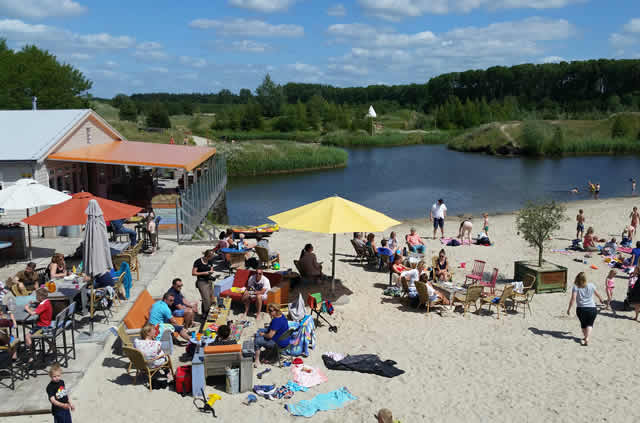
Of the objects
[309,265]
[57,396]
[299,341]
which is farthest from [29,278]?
[309,265]

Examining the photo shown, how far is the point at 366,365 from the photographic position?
27.3 feet

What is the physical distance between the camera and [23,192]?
12.2 meters

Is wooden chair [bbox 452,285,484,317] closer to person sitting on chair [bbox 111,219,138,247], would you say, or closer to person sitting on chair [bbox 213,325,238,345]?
person sitting on chair [bbox 213,325,238,345]

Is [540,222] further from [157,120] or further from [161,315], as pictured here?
[157,120]

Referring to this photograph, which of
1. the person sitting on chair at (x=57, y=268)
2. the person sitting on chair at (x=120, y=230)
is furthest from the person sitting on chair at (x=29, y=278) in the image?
the person sitting on chair at (x=120, y=230)

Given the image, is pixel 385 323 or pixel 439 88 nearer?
pixel 385 323

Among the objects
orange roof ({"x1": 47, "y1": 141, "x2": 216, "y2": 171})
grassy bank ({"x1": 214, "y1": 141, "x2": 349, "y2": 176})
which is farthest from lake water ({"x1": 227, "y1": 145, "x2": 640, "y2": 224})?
orange roof ({"x1": 47, "y1": 141, "x2": 216, "y2": 171})

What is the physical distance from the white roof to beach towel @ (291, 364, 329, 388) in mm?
14304

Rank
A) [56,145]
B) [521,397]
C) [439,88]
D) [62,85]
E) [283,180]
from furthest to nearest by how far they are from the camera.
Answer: [439,88] → [62,85] → [283,180] → [56,145] → [521,397]

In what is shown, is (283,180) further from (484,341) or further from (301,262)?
(484,341)

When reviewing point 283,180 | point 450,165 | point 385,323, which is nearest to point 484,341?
point 385,323

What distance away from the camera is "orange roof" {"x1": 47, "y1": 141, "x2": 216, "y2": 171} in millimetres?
19891

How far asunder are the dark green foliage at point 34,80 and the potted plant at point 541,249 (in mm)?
50352

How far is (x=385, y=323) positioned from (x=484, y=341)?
1.94m
